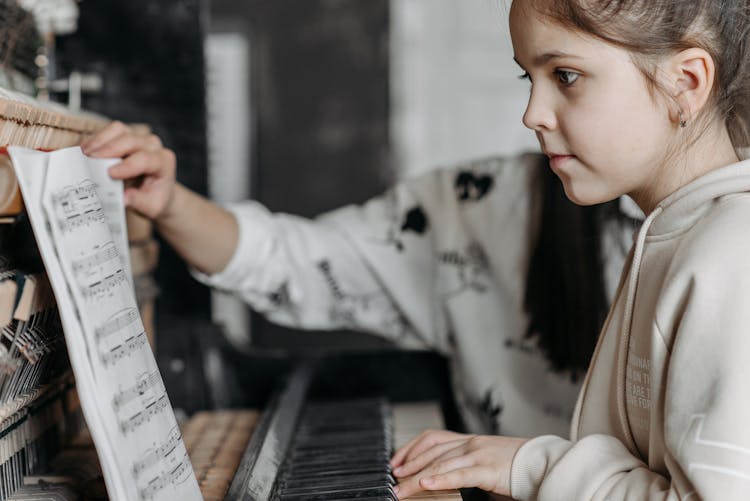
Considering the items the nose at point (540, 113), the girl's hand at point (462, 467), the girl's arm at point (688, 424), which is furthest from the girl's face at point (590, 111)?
the girl's hand at point (462, 467)

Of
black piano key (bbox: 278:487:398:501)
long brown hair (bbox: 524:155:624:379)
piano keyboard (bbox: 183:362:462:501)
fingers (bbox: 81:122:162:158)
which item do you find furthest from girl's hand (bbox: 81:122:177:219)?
long brown hair (bbox: 524:155:624:379)

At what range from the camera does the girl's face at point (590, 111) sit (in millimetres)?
894

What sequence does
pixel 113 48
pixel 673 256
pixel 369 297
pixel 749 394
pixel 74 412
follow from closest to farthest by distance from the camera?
pixel 749 394, pixel 673 256, pixel 74 412, pixel 113 48, pixel 369 297

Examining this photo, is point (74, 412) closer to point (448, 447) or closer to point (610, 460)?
point (448, 447)

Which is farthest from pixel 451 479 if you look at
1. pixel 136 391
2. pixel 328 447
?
pixel 136 391

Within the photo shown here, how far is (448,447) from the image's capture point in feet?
3.27

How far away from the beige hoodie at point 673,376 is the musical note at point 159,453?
0.37 metres

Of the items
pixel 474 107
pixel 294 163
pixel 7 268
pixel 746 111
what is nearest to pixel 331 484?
pixel 7 268

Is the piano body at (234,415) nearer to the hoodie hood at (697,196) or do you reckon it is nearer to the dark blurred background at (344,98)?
the hoodie hood at (697,196)

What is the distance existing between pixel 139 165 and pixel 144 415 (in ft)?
1.57

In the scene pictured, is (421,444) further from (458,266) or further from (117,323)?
(458,266)

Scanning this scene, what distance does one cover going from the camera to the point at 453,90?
10.8 ft

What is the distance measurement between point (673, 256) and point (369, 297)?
82 cm

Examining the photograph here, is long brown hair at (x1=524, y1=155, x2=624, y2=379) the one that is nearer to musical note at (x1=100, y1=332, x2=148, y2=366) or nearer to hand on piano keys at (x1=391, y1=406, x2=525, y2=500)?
hand on piano keys at (x1=391, y1=406, x2=525, y2=500)
